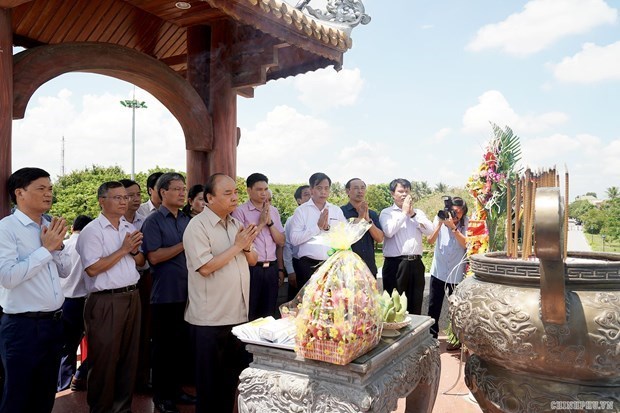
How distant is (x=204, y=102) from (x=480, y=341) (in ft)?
11.5

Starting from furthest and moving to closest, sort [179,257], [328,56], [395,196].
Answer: [395,196] < [328,56] < [179,257]

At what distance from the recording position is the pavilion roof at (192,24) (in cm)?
374

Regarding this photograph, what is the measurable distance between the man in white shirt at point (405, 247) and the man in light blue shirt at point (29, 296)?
3.26 meters

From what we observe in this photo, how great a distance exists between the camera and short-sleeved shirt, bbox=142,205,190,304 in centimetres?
348

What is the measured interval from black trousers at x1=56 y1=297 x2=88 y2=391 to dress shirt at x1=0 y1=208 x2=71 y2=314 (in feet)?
3.53

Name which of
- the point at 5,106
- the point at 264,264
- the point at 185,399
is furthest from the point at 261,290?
the point at 5,106

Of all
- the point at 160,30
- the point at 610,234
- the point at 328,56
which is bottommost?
the point at 610,234

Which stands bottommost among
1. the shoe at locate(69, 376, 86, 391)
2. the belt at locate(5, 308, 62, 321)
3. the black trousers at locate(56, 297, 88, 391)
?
the shoe at locate(69, 376, 86, 391)

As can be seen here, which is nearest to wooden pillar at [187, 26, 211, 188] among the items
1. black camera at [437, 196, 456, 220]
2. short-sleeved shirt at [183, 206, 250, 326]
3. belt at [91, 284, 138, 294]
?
belt at [91, 284, 138, 294]

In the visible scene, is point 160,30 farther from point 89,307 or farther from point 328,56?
point 89,307

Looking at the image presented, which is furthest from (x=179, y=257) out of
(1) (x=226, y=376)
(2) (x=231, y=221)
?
Answer: (1) (x=226, y=376)

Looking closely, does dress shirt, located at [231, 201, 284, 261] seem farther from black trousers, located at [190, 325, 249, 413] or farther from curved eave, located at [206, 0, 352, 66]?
curved eave, located at [206, 0, 352, 66]

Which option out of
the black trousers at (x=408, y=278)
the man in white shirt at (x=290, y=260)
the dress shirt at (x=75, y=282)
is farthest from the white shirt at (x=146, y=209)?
the black trousers at (x=408, y=278)

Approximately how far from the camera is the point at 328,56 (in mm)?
4316
